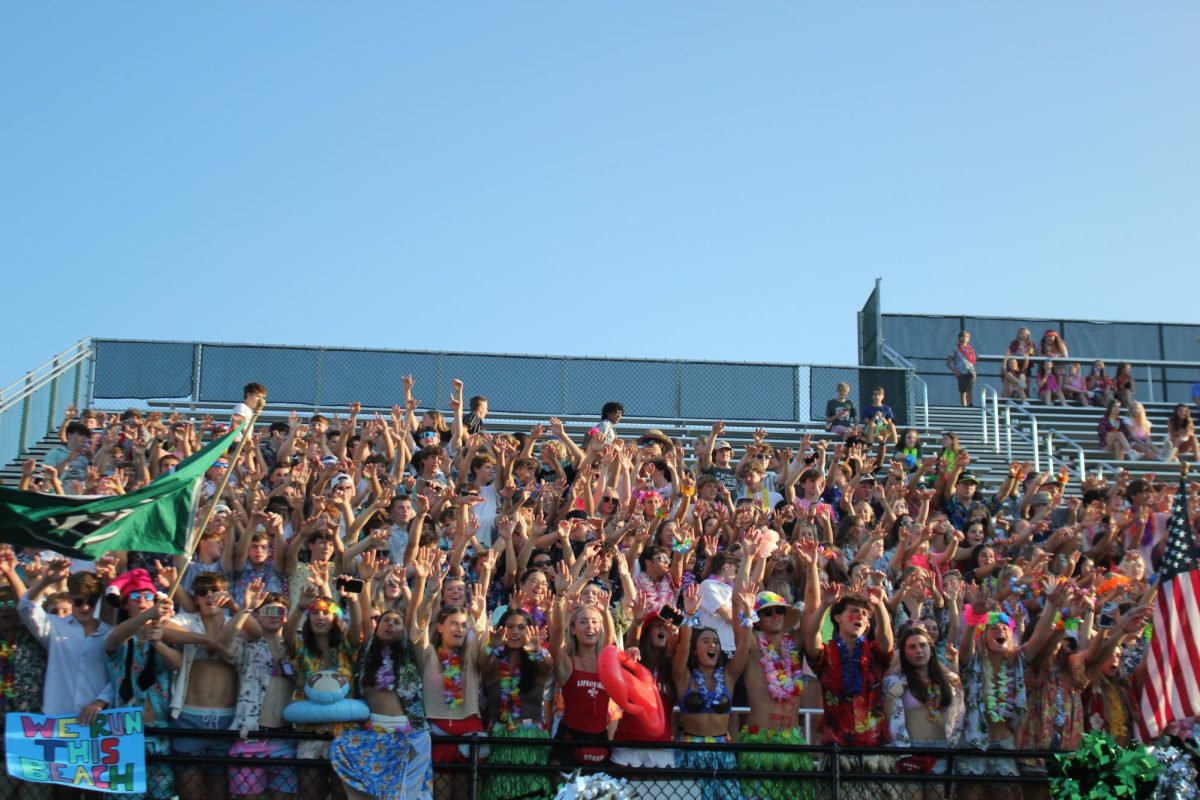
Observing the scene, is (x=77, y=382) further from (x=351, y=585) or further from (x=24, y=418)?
(x=351, y=585)

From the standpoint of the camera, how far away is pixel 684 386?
1953cm

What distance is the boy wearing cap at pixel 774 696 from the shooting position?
29.8ft

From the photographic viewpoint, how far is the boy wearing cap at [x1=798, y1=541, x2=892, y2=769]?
9.50m

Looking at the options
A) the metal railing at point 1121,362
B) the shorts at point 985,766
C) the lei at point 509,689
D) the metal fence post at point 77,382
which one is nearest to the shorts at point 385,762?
the lei at point 509,689

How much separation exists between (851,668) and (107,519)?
4.56 meters

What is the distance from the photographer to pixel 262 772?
8.77m

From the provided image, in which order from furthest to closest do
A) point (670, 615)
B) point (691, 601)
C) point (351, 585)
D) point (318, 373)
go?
point (318, 373) < point (691, 601) < point (670, 615) < point (351, 585)

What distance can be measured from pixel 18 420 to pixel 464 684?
29.9ft

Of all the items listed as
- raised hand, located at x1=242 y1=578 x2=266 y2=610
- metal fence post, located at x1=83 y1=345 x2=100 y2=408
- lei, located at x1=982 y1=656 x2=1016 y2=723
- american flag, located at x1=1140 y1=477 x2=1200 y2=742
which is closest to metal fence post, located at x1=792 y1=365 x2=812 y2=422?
metal fence post, located at x1=83 y1=345 x2=100 y2=408

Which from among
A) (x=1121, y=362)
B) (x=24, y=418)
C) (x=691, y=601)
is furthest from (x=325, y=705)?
(x=1121, y=362)

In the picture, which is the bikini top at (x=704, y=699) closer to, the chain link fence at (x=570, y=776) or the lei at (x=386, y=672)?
the chain link fence at (x=570, y=776)

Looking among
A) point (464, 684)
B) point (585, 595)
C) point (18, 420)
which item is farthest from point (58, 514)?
point (18, 420)

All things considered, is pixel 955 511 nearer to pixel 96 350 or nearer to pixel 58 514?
pixel 58 514

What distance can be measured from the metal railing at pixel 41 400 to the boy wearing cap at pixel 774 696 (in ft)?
31.3
